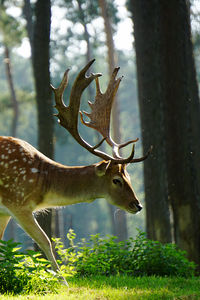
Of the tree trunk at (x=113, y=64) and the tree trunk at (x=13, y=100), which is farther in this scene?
the tree trunk at (x=13, y=100)

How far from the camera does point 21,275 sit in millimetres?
5078

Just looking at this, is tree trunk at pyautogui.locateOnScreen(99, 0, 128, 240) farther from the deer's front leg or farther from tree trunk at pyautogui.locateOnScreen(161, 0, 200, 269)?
the deer's front leg

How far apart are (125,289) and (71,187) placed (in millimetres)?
1353

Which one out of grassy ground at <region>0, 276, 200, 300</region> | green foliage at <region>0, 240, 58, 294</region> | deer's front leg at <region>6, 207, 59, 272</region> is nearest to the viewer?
grassy ground at <region>0, 276, 200, 300</region>

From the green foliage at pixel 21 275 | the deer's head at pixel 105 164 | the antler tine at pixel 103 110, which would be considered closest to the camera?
the green foliage at pixel 21 275

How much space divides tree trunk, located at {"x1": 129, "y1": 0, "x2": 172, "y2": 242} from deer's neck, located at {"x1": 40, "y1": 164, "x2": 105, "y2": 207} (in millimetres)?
3352

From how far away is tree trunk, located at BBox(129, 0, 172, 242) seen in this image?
9.27m

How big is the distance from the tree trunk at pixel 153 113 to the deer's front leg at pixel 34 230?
386 cm

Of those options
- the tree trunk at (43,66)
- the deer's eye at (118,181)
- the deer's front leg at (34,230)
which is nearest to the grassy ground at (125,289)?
the deer's front leg at (34,230)

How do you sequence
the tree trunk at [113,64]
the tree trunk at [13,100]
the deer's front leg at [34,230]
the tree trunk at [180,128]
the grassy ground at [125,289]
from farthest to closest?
the tree trunk at [13,100] < the tree trunk at [113,64] < the tree trunk at [180,128] < the deer's front leg at [34,230] < the grassy ground at [125,289]

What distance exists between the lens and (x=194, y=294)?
4926 millimetres

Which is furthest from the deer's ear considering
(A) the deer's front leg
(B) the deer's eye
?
(A) the deer's front leg

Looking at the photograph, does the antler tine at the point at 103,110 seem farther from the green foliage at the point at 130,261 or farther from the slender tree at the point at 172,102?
the slender tree at the point at 172,102

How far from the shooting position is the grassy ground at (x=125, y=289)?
4797 mm
